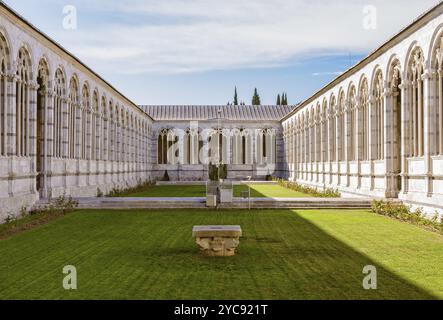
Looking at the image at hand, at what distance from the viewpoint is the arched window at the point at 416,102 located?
20.7 meters

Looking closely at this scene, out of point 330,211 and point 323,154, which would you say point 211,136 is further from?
point 330,211

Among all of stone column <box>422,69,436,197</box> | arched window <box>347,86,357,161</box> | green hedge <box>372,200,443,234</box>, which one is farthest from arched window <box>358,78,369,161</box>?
stone column <box>422,69,436,197</box>

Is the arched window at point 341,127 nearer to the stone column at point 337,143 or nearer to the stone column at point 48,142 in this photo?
the stone column at point 337,143

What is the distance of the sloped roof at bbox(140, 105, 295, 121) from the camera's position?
208ft

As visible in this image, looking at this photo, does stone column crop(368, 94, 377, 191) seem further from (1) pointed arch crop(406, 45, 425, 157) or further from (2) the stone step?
(1) pointed arch crop(406, 45, 425, 157)

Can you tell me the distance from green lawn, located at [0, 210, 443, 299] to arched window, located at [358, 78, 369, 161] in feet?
32.6

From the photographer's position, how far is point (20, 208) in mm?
20188

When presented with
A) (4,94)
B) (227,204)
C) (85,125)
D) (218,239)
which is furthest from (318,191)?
(218,239)

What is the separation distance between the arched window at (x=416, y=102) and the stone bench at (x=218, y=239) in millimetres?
11469

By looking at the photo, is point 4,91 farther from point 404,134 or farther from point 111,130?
point 111,130

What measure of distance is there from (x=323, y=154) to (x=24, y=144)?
22.1 metres

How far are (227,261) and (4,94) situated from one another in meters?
12.0

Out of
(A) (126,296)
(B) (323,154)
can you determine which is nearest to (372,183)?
(B) (323,154)

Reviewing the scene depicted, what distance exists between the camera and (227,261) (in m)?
11.4
